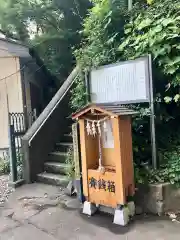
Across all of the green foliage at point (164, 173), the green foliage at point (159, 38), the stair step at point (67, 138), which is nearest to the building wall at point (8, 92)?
the stair step at point (67, 138)

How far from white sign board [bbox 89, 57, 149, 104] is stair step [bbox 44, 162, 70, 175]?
1656 millimetres

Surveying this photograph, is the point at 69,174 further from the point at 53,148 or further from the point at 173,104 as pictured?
the point at 173,104

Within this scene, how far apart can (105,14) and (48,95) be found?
7529 mm

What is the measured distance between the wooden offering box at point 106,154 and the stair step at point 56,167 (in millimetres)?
1539

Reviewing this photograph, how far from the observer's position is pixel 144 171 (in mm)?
4234

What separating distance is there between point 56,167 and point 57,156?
1.28 ft

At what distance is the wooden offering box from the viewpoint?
3.69m

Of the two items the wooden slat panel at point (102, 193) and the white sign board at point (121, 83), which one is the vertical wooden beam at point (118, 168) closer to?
the wooden slat panel at point (102, 193)

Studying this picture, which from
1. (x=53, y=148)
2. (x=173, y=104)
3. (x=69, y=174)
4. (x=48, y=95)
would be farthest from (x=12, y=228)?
(x=48, y=95)

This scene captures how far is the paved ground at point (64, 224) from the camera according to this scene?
11.3 ft

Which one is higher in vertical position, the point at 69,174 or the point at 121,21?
the point at 121,21

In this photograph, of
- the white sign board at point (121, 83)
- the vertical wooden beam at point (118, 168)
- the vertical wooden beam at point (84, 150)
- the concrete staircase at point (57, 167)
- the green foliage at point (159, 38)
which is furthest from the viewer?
the concrete staircase at point (57, 167)

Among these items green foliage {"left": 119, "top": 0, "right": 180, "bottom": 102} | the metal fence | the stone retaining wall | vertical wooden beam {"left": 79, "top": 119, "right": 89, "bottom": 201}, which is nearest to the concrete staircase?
the metal fence

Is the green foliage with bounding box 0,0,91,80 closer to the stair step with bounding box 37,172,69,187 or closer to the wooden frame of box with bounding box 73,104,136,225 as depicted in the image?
the stair step with bounding box 37,172,69,187
